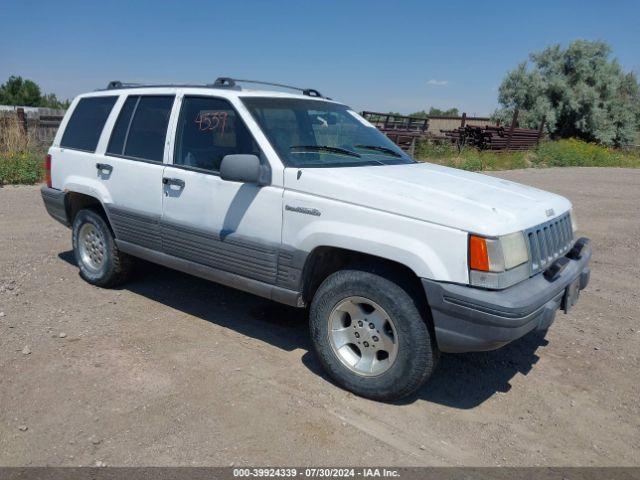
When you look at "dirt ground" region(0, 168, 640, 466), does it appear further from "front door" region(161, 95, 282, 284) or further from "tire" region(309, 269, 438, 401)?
"front door" region(161, 95, 282, 284)

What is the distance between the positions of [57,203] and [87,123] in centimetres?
86

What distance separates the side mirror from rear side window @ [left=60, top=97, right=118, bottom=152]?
6.87ft

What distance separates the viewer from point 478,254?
3246mm

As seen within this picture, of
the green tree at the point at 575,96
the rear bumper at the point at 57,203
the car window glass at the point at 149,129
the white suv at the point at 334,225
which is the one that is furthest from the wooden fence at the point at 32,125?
the green tree at the point at 575,96

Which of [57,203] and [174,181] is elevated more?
[174,181]

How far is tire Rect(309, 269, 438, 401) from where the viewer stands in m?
3.50

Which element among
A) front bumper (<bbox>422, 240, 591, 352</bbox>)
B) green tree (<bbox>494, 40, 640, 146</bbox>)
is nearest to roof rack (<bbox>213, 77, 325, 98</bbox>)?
front bumper (<bbox>422, 240, 591, 352</bbox>)

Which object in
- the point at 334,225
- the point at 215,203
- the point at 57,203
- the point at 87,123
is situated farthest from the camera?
the point at 57,203

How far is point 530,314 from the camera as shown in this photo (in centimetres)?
334

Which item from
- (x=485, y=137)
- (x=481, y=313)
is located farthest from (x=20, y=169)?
(x=485, y=137)

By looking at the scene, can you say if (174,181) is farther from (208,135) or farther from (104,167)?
(104,167)

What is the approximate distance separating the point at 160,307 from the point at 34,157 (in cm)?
923

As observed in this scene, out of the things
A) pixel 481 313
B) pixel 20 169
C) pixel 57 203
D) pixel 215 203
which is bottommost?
pixel 20 169

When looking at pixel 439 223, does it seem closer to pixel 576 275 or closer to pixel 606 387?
pixel 576 275
